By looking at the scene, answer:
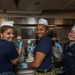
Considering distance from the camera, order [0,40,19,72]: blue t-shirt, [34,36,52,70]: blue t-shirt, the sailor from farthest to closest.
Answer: the sailor
[34,36,52,70]: blue t-shirt
[0,40,19,72]: blue t-shirt

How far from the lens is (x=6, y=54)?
1234 mm

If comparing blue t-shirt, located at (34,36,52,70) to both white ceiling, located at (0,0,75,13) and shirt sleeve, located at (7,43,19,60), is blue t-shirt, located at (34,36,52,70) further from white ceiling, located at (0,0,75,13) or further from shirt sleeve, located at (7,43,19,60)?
white ceiling, located at (0,0,75,13)

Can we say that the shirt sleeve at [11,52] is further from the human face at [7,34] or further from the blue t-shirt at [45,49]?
the blue t-shirt at [45,49]

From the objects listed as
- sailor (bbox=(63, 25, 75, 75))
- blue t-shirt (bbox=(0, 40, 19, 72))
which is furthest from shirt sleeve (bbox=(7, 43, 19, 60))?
sailor (bbox=(63, 25, 75, 75))

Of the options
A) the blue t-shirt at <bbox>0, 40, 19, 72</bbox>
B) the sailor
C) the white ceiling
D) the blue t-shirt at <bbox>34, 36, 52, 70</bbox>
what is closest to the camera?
the blue t-shirt at <bbox>0, 40, 19, 72</bbox>

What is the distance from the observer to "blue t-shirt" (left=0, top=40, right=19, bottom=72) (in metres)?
1.23

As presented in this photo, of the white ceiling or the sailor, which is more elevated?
the white ceiling

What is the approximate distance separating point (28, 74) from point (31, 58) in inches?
7.9

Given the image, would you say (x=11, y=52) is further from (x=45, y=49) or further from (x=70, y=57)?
(x=70, y=57)

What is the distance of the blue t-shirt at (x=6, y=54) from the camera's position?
123cm

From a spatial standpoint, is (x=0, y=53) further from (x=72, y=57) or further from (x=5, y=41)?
(x=72, y=57)

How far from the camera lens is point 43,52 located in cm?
137

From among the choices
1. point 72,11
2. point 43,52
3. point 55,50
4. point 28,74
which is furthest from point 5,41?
point 72,11

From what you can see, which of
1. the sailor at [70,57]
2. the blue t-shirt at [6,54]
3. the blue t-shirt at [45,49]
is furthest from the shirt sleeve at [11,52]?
the sailor at [70,57]
